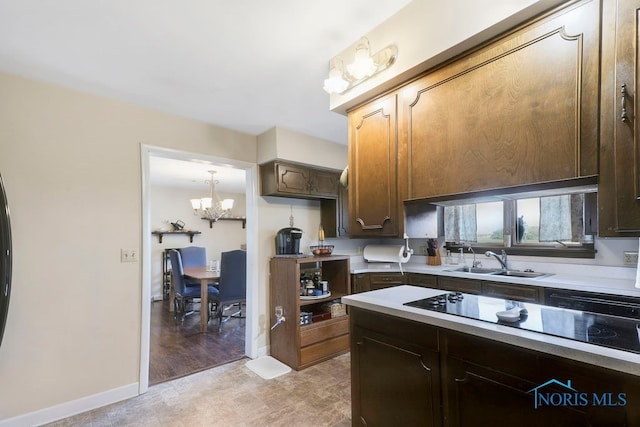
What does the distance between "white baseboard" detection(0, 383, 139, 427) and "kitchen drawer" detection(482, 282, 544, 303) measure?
119 inches

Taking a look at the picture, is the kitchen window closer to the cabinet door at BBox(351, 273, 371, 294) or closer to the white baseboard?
the cabinet door at BBox(351, 273, 371, 294)

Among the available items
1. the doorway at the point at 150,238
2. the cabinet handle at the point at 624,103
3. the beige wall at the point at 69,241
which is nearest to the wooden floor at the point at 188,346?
the doorway at the point at 150,238

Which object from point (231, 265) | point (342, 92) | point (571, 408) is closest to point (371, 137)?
point (342, 92)

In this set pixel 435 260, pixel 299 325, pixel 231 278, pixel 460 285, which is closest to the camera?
pixel 460 285

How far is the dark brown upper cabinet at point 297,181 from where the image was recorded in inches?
124

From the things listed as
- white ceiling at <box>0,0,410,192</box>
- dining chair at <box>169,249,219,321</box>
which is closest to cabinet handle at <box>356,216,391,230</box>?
white ceiling at <box>0,0,410,192</box>

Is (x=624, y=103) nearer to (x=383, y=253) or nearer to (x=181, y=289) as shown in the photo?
(x=383, y=253)

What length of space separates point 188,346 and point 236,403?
4.75 feet

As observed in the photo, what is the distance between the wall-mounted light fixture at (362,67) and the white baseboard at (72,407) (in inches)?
108

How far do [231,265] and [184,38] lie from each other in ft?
9.65

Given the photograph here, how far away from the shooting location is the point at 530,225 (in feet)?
10.1

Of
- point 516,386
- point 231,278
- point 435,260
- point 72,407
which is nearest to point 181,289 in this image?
point 231,278

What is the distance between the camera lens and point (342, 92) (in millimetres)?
1923

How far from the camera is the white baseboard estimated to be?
204 cm
